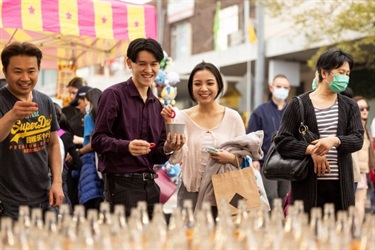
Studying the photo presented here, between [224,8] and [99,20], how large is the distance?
23.9 m

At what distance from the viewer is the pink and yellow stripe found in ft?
25.0

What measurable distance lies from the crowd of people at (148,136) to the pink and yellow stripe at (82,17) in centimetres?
233

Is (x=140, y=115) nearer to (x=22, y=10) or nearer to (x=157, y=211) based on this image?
(x=157, y=211)

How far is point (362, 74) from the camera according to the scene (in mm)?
22375

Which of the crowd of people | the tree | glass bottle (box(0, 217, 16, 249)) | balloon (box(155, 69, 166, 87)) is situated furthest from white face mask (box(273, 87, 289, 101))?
glass bottle (box(0, 217, 16, 249))

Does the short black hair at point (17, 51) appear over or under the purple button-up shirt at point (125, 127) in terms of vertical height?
over

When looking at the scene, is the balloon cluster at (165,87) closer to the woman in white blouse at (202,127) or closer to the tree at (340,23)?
the woman in white blouse at (202,127)

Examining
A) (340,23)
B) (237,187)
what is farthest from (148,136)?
(340,23)

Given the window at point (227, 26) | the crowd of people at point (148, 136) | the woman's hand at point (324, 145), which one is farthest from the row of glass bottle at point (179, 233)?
the window at point (227, 26)

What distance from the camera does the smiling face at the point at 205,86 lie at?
221 inches

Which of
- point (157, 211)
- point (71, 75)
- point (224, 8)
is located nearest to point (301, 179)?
point (157, 211)

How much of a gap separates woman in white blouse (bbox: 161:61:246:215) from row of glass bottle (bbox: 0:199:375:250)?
2.41 metres

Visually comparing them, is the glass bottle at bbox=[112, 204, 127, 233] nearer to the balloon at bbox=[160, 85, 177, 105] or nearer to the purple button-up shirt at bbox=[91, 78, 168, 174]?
the purple button-up shirt at bbox=[91, 78, 168, 174]

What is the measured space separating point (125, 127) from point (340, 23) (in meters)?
12.5
